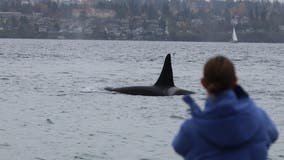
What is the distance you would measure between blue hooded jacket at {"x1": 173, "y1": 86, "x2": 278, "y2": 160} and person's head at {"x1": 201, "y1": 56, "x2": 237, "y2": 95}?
0.15 ft

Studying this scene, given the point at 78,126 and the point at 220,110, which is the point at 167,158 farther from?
the point at 220,110

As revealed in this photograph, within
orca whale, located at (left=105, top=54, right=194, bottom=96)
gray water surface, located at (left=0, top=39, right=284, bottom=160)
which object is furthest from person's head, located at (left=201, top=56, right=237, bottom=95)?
orca whale, located at (left=105, top=54, right=194, bottom=96)

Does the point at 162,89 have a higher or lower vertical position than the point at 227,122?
lower

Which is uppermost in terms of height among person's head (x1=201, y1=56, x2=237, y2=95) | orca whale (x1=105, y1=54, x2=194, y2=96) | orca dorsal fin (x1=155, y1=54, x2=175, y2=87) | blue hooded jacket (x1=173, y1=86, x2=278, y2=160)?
person's head (x1=201, y1=56, x2=237, y2=95)

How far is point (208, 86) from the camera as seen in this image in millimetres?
5176

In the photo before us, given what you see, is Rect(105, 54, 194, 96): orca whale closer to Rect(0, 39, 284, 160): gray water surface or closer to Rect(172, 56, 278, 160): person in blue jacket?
Rect(0, 39, 284, 160): gray water surface

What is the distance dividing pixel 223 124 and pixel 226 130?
0.04m

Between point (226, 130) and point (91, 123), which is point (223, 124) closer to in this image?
point (226, 130)

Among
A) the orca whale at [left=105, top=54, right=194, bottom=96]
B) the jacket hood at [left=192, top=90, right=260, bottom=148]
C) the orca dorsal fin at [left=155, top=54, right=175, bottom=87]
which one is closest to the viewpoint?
the jacket hood at [left=192, top=90, right=260, bottom=148]

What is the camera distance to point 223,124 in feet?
16.7

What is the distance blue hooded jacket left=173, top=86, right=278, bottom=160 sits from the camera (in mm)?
5070

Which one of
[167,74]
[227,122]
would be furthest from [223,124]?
[167,74]

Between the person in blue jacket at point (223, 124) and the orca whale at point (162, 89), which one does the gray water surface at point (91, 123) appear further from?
the person in blue jacket at point (223, 124)

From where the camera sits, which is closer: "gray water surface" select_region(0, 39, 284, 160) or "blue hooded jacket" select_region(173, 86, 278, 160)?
"blue hooded jacket" select_region(173, 86, 278, 160)
